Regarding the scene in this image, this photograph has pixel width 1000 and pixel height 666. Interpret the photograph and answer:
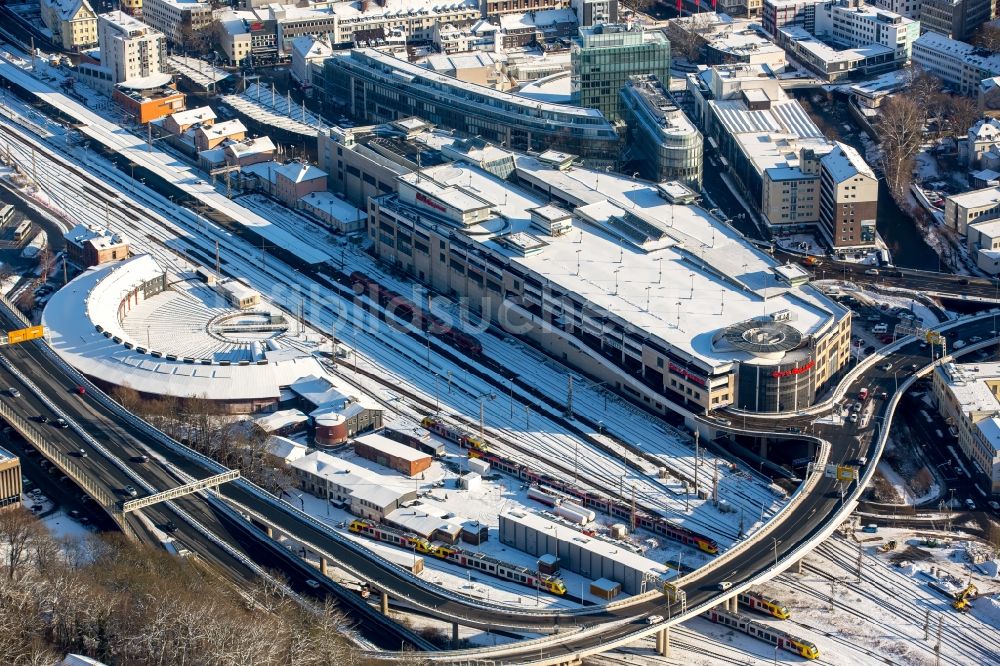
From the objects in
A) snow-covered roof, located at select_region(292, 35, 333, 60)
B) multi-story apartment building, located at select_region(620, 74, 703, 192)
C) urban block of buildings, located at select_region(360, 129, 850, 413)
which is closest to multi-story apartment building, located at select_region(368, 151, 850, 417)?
urban block of buildings, located at select_region(360, 129, 850, 413)

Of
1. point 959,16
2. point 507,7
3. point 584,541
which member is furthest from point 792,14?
point 584,541

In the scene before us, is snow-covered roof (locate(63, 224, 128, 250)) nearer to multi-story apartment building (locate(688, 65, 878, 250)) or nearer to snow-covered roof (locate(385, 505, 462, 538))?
snow-covered roof (locate(385, 505, 462, 538))

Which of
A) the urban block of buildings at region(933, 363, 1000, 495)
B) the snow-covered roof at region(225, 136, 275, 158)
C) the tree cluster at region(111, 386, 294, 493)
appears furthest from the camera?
the snow-covered roof at region(225, 136, 275, 158)

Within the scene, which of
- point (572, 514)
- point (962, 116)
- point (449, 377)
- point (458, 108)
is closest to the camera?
point (572, 514)

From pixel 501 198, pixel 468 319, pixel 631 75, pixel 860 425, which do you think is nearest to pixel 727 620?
pixel 860 425

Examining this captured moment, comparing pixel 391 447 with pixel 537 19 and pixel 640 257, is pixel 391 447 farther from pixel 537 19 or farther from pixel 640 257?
pixel 537 19

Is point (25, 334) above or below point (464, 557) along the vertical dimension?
above

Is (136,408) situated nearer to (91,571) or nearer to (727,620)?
(91,571)
